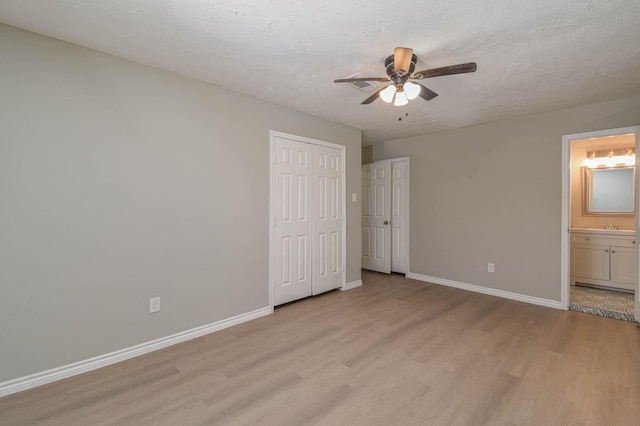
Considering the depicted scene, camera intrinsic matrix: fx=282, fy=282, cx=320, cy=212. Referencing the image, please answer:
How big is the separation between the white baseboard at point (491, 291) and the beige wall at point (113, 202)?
9.67 feet

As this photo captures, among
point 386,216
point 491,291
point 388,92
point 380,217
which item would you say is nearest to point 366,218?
point 380,217

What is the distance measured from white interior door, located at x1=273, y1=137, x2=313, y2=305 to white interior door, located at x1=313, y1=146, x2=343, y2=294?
4.6 inches

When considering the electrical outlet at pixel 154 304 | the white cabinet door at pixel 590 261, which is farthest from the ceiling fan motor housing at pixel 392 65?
the white cabinet door at pixel 590 261

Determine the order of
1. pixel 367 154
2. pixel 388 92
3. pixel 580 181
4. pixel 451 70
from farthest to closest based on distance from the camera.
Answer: pixel 367 154
pixel 580 181
pixel 388 92
pixel 451 70

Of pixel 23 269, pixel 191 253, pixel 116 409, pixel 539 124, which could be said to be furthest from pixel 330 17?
pixel 539 124

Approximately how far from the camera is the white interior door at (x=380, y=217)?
17.1ft

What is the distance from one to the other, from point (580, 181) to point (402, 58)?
4.58 m

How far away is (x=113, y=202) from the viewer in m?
2.29

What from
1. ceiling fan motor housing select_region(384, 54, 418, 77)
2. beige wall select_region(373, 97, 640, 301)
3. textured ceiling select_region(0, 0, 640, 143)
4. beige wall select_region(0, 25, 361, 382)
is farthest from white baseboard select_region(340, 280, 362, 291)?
ceiling fan motor housing select_region(384, 54, 418, 77)

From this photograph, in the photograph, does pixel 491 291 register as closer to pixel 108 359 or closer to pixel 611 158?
pixel 611 158

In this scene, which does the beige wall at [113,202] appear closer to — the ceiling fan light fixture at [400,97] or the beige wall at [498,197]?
the ceiling fan light fixture at [400,97]

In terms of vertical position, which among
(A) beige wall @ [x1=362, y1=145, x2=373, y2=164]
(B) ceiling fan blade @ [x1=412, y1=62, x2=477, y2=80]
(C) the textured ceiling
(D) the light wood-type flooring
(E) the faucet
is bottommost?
(D) the light wood-type flooring

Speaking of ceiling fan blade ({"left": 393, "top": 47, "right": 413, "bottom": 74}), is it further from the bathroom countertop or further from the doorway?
the bathroom countertop

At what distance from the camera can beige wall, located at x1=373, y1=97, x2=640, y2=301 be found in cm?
353
